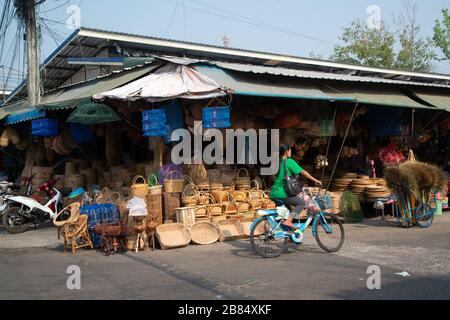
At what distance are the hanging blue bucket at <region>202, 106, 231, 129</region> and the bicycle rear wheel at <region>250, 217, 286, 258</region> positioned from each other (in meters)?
1.93

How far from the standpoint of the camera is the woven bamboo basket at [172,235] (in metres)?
7.82

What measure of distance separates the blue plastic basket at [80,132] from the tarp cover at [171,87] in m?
2.87

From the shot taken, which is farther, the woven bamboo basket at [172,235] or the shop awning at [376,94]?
the shop awning at [376,94]

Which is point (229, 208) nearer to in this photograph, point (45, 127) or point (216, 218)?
point (216, 218)

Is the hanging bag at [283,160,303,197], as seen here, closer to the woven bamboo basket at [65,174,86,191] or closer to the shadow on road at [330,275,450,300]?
the shadow on road at [330,275,450,300]

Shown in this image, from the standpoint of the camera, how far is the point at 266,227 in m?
7.16

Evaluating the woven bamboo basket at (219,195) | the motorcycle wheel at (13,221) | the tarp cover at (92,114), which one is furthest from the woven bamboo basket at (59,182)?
the woven bamboo basket at (219,195)

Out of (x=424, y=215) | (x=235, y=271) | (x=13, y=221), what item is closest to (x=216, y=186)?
(x=235, y=271)

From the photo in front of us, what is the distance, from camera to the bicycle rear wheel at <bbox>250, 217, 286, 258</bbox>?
6980 millimetres

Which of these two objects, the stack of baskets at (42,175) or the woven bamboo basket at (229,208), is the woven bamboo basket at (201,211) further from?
the stack of baskets at (42,175)

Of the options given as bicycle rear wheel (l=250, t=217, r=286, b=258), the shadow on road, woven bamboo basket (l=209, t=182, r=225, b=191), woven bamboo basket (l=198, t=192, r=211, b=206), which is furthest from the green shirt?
woven bamboo basket (l=209, t=182, r=225, b=191)
